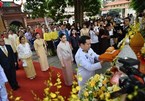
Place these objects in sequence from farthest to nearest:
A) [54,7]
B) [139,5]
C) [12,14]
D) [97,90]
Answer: [12,14]
[54,7]
[139,5]
[97,90]

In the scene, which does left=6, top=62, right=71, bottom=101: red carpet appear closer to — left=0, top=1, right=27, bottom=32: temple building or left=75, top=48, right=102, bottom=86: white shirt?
left=75, top=48, right=102, bottom=86: white shirt

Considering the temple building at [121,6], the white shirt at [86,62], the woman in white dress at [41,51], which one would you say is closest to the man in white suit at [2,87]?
the white shirt at [86,62]

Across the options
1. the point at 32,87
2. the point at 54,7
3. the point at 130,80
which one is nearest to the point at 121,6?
the point at 54,7

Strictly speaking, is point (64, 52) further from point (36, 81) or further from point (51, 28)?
point (51, 28)

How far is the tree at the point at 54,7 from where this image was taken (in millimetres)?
13484

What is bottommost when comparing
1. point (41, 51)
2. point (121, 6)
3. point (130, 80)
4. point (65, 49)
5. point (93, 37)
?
point (121, 6)

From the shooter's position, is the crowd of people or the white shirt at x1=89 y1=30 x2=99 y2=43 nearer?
the crowd of people

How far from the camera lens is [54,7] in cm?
1359

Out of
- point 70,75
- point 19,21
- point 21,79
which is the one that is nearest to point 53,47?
point 21,79

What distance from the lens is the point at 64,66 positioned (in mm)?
5445

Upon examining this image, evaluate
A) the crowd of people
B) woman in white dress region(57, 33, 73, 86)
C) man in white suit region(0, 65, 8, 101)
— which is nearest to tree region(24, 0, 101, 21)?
the crowd of people

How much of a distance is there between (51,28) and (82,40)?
7.86 meters

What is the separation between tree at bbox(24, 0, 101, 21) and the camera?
13.5 metres

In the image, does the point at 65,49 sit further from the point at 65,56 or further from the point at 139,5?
A: the point at 139,5
